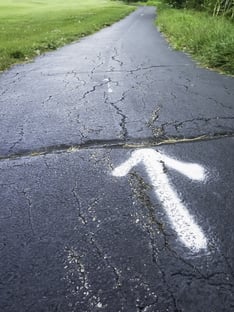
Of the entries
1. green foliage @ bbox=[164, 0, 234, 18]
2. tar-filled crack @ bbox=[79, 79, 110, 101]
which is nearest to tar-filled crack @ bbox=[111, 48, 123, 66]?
tar-filled crack @ bbox=[79, 79, 110, 101]

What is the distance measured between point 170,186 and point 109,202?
2.08 ft

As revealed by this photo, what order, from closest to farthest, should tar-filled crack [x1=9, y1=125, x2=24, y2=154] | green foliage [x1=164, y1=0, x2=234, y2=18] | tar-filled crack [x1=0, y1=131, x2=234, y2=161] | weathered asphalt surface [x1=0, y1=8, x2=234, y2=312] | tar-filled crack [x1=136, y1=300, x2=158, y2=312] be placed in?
tar-filled crack [x1=136, y1=300, x2=158, y2=312] < weathered asphalt surface [x1=0, y1=8, x2=234, y2=312] < tar-filled crack [x1=0, y1=131, x2=234, y2=161] < tar-filled crack [x1=9, y1=125, x2=24, y2=154] < green foliage [x1=164, y1=0, x2=234, y2=18]

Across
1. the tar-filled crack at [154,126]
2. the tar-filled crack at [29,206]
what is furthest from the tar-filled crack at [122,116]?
the tar-filled crack at [29,206]

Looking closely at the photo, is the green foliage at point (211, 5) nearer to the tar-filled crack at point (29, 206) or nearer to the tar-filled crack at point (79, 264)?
the tar-filled crack at point (29, 206)

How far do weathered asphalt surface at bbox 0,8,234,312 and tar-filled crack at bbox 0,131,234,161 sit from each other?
1 cm

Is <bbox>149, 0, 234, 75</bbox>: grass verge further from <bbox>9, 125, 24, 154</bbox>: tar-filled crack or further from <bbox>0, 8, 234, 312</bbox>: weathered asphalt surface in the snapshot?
<bbox>9, 125, 24, 154</bbox>: tar-filled crack

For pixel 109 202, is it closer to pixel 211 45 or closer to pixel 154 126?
pixel 154 126

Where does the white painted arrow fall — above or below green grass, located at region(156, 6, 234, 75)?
above

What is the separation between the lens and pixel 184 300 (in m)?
2.29

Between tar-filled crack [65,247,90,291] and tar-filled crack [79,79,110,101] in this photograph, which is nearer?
tar-filled crack [65,247,90,291]

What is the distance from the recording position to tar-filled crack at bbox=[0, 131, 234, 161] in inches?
179

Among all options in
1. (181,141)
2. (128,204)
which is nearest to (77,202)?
(128,204)

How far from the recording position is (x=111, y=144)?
4.69 meters

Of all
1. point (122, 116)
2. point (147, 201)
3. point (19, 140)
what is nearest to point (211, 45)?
point (122, 116)
